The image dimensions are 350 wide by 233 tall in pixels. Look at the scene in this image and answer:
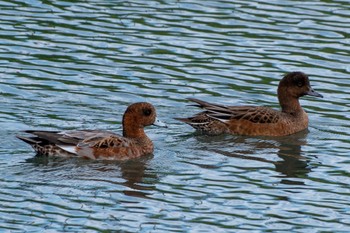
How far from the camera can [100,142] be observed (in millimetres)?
16750

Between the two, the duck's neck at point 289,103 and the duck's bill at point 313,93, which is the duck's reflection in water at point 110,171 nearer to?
the duck's neck at point 289,103

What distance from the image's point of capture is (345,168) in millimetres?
16312

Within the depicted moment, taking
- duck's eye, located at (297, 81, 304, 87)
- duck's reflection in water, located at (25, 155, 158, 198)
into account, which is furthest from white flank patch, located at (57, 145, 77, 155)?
duck's eye, located at (297, 81, 304, 87)

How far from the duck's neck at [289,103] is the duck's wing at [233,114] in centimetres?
63

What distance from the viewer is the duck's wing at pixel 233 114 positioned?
18.6 m

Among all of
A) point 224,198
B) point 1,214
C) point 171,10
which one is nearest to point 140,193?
A: point 224,198

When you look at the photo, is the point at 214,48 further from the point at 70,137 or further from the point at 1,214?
the point at 1,214

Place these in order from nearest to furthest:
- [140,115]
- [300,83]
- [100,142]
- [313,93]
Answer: [100,142]
[140,115]
[313,93]
[300,83]

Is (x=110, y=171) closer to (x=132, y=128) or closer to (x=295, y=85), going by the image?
(x=132, y=128)

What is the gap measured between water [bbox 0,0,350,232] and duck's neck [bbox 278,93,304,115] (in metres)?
0.38

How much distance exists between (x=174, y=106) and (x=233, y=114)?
110cm

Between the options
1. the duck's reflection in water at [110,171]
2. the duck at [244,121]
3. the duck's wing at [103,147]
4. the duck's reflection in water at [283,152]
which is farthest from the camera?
the duck at [244,121]

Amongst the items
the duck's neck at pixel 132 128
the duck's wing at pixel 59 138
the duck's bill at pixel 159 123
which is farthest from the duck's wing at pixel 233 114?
the duck's wing at pixel 59 138

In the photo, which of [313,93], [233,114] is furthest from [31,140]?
[313,93]
